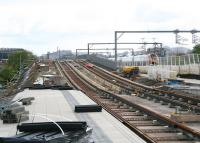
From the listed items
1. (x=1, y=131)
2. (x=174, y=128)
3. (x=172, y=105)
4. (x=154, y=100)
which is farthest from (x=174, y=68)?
(x=1, y=131)

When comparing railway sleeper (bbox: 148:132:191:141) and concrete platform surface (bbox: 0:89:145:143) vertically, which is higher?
concrete platform surface (bbox: 0:89:145:143)

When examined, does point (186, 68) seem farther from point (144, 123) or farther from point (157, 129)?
point (157, 129)

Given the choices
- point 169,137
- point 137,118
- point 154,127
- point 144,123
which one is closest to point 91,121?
point 169,137

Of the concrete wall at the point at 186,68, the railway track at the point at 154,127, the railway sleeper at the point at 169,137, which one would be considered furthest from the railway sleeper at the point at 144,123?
the concrete wall at the point at 186,68

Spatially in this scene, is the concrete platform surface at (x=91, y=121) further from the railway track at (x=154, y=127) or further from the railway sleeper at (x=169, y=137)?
the railway sleeper at (x=169, y=137)

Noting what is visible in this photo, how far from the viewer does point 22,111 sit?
14984mm

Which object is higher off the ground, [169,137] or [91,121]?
[91,121]

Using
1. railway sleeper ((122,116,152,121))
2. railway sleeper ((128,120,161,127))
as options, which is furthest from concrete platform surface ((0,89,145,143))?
railway sleeper ((122,116,152,121))

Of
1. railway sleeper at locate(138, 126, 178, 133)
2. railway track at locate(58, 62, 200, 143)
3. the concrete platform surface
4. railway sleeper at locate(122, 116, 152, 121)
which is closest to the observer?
the concrete platform surface

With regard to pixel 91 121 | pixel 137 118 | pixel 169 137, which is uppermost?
pixel 91 121

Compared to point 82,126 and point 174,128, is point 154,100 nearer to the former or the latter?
point 174,128

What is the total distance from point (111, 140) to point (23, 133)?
87.1 inches

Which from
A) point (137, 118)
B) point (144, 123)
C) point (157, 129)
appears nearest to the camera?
point (157, 129)

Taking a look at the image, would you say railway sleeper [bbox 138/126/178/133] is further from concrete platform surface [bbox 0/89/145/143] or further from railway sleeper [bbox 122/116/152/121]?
railway sleeper [bbox 122/116/152/121]
